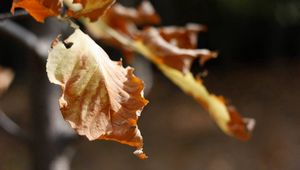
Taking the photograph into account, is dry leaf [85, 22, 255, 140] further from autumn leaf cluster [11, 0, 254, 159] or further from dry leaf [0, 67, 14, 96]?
dry leaf [0, 67, 14, 96]

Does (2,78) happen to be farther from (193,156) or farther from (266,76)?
(266,76)

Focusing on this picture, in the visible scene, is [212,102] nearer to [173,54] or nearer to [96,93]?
[173,54]

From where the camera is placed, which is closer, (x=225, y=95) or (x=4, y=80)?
(x=4, y=80)

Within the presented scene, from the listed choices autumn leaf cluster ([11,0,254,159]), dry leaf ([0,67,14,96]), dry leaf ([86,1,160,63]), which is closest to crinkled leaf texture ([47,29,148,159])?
autumn leaf cluster ([11,0,254,159])

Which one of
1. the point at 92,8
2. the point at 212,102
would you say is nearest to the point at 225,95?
the point at 212,102

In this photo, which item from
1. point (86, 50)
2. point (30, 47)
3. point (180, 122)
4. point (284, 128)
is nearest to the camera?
point (86, 50)

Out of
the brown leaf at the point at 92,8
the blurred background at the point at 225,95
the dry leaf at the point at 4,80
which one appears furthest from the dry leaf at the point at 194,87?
the blurred background at the point at 225,95

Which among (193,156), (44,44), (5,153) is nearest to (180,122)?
(193,156)
